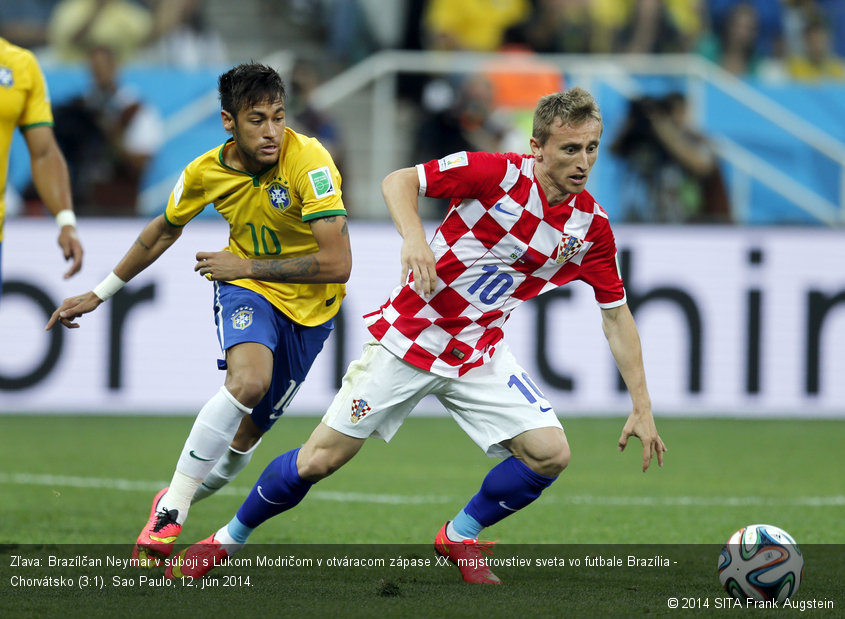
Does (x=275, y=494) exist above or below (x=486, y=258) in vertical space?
below

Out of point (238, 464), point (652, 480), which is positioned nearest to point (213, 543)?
point (238, 464)

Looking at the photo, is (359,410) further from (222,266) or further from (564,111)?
(564,111)

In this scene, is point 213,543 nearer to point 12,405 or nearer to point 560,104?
point 560,104

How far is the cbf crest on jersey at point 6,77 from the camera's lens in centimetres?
577

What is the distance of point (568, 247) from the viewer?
4.85 metres

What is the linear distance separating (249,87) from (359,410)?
132 centimetres

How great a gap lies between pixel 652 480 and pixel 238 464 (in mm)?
3297

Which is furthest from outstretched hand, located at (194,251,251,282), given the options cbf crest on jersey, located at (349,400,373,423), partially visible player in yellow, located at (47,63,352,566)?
cbf crest on jersey, located at (349,400,373,423)

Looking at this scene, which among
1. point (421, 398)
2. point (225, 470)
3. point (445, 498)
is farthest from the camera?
point (445, 498)

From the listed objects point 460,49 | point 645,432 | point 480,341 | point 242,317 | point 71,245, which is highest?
point 460,49

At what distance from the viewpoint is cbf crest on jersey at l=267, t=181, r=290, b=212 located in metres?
4.97

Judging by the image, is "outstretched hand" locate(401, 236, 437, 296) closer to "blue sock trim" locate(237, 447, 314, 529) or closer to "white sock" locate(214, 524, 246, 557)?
"blue sock trim" locate(237, 447, 314, 529)

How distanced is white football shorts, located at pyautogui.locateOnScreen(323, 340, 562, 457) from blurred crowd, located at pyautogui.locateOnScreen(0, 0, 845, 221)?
6727mm

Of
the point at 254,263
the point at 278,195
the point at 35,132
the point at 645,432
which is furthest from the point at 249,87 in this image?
the point at 645,432
